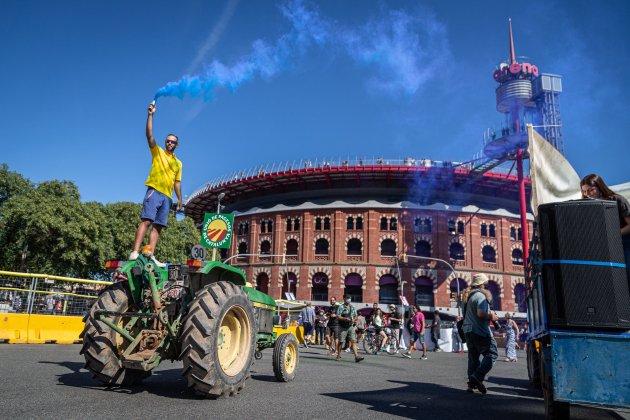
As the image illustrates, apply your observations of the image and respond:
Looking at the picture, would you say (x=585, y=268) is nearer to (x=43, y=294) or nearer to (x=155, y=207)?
(x=155, y=207)

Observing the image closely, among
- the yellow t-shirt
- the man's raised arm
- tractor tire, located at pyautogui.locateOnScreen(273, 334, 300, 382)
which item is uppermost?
the man's raised arm

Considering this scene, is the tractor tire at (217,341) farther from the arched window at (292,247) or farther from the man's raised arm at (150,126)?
the arched window at (292,247)

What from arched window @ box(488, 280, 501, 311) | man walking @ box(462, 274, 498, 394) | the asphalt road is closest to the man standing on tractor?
the asphalt road

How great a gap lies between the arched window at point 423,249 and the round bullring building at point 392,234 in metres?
0.09

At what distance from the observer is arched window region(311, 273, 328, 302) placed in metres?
38.7

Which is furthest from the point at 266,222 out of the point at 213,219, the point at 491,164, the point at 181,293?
the point at 181,293

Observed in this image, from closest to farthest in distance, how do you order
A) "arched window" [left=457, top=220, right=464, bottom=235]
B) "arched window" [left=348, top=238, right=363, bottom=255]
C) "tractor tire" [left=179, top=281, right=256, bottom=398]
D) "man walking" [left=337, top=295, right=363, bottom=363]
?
"tractor tire" [left=179, top=281, right=256, bottom=398]
"man walking" [left=337, top=295, right=363, bottom=363]
"arched window" [left=457, top=220, right=464, bottom=235]
"arched window" [left=348, top=238, right=363, bottom=255]

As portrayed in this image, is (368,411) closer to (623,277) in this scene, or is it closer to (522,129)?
(623,277)

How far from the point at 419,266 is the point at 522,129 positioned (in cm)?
1446

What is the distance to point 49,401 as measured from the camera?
392cm

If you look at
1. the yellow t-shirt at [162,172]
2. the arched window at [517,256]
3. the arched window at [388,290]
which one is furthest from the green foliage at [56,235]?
the arched window at [517,256]

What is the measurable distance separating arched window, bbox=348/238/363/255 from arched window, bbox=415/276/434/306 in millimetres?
5815

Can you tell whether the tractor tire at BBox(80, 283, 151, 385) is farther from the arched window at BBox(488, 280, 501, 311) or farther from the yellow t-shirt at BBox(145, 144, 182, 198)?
the arched window at BBox(488, 280, 501, 311)

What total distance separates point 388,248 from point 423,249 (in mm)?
3198
